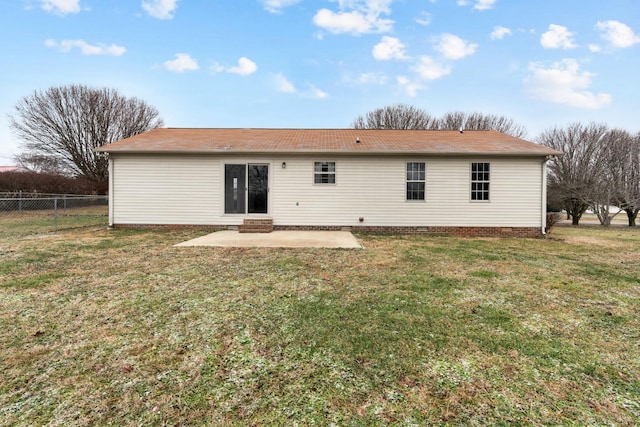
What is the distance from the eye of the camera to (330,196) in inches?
383

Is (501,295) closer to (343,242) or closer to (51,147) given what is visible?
(343,242)

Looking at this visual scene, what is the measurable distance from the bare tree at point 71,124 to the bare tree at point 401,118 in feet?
69.2

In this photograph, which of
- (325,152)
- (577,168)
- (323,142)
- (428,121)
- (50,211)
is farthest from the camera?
(428,121)

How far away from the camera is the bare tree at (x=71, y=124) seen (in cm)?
2256

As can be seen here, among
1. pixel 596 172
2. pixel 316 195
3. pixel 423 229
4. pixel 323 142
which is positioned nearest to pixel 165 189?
pixel 316 195

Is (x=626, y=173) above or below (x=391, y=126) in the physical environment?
below

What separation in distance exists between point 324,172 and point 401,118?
18404 mm

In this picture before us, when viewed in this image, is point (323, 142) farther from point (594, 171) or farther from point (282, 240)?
point (594, 171)

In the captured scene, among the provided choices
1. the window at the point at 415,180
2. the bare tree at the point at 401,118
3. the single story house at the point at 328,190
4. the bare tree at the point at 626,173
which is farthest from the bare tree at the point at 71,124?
the bare tree at the point at 626,173

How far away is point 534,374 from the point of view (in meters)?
2.15

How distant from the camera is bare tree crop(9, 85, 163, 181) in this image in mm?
22562

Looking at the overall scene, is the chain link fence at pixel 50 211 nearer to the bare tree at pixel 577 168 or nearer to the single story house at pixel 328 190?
the single story house at pixel 328 190

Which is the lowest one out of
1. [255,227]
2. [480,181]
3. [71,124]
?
[255,227]

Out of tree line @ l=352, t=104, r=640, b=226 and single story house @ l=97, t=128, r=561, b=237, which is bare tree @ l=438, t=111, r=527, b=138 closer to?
tree line @ l=352, t=104, r=640, b=226
